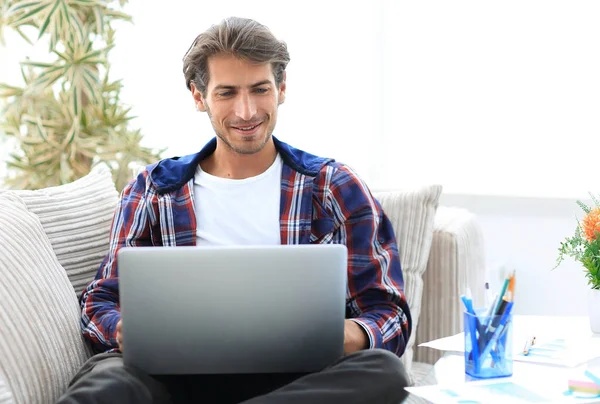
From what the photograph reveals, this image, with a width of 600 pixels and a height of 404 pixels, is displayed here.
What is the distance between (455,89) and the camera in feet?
11.4

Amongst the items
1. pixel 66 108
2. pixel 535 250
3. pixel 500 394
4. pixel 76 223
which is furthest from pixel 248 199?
pixel 535 250

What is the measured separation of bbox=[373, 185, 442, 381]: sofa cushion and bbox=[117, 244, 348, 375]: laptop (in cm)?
69

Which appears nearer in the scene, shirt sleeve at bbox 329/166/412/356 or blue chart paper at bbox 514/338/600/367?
blue chart paper at bbox 514/338/600/367

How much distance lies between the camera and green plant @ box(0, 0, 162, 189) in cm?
289

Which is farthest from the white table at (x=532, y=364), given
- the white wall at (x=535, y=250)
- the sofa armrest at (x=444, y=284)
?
the white wall at (x=535, y=250)

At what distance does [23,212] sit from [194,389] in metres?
0.55

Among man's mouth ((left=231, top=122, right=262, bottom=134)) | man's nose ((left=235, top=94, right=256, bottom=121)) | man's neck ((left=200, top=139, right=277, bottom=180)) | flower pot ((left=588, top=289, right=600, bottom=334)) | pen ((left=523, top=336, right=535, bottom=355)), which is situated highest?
man's nose ((left=235, top=94, right=256, bottom=121))

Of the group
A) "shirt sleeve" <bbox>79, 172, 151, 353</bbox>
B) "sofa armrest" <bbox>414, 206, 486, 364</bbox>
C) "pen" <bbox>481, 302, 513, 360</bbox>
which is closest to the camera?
"pen" <bbox>481, 302, 513, 360</bbox>

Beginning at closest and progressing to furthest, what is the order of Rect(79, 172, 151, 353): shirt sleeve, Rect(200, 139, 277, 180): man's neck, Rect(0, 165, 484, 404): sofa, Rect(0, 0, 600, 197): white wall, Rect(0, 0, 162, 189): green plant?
Rect(0, 165, 484, 404): sofa, Rect(79, 172, 151, 353): shirt sleeve, Rect(200, 139, 277, 180): man's neck, Rect(0, 0, 162, 189): green plant, Rect(0, 0, 600, 197): white wall

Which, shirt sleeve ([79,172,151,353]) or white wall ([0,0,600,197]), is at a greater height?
white wall ([0,0,600,197])

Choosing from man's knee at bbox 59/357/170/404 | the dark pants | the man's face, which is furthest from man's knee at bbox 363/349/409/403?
the man's face

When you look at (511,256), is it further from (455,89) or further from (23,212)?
(23,212)

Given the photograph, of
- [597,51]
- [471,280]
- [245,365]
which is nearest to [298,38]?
[597,51]

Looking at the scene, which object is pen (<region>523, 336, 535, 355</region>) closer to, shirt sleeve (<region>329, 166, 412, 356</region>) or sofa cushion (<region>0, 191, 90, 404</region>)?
shirt sleeve (<region>329, 166, 412, 356</region>)
